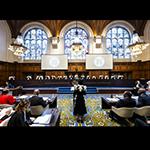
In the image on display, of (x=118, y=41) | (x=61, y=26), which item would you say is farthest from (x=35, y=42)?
(x=118, y=41)

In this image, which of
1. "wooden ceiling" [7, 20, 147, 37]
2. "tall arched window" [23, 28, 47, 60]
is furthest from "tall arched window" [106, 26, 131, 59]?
"tall arched window" [23, 28, 47, 60]

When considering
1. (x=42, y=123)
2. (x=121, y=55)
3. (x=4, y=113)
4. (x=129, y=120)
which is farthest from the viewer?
(x=121, y=55)

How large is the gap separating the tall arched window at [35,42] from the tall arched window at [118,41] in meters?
6.59

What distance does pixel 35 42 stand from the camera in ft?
59.5

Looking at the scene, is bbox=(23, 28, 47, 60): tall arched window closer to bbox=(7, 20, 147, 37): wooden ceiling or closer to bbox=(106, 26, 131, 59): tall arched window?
bbox=(7, 20, 147, 37): wooden ceiling

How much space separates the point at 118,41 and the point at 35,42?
853cm

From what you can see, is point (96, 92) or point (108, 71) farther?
point (108, 71)

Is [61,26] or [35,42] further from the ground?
[61,26]

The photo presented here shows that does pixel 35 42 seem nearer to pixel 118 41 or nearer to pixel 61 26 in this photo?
pixel 61 26

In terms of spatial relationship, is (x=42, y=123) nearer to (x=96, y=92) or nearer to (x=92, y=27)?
(x=96, y=92)

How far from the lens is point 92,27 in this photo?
1766cm
